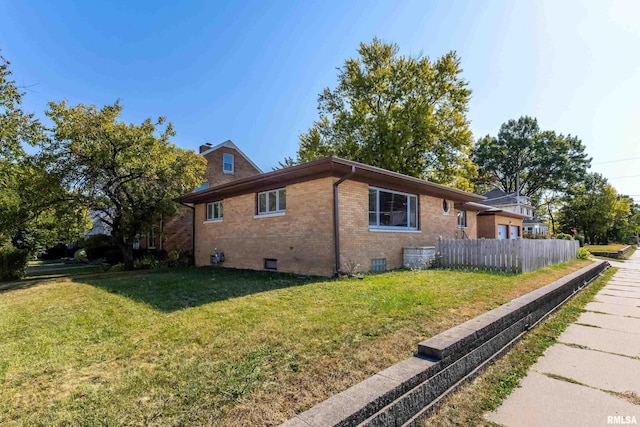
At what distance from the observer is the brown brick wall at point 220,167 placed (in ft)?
69.3

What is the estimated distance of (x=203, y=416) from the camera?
213cm

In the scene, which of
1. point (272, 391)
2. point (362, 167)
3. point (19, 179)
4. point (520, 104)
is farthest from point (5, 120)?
point (520, 104)

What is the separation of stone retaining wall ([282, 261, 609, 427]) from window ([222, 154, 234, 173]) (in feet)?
66.5

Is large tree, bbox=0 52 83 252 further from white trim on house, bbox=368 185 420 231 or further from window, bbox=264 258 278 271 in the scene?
white trim on house, bbox=368 185 420 231

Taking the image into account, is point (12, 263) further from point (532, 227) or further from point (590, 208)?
point (590, 208)

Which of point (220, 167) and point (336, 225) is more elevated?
point (220, 167)

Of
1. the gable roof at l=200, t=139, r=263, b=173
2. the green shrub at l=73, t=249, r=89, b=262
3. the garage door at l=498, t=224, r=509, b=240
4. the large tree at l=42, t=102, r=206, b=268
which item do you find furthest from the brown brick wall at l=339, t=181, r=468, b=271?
the green shrub at l=73, t=249, r=89, b=262

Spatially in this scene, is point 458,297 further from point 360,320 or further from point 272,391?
point 272,391

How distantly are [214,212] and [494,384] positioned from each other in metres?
12.8

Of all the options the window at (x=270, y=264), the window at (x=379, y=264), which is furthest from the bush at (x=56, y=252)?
the window at (x=379, y=264)

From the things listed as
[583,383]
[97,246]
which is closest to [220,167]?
[97,246]

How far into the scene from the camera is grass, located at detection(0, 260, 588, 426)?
2.30m

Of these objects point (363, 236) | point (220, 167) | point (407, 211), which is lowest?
point (363, 236)

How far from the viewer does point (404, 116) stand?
21875 mm
